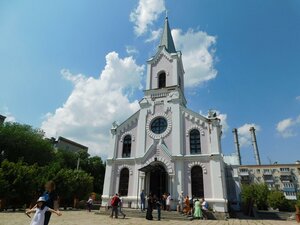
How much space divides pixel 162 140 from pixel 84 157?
33607 millimetres

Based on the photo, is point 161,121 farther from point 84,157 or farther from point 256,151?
point 256,151

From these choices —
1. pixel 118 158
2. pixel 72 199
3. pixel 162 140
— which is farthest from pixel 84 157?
pixel 162 140

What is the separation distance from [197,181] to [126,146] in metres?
8.25

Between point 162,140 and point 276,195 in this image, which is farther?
point 276,195

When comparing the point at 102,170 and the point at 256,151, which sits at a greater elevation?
the point at 256,151

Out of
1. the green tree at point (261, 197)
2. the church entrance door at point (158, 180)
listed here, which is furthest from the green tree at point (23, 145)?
the green tree at point (261, 197)

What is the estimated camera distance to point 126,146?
23734 mm

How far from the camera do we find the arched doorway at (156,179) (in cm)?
2066

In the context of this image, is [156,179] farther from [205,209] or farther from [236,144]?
[236,144]

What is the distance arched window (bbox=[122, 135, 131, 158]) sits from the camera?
917 inches

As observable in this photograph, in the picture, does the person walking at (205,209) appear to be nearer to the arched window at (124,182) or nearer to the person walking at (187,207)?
the person walking at (187,207)

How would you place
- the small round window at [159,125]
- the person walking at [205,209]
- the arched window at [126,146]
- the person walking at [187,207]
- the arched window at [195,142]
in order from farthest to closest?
1. the arched window at [126,146]
2. the small round window at [159,125]
3. the arched window at [195,142]
4. the person walking at [205,209]
5. the person walking at [187,207]

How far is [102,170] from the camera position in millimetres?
50781

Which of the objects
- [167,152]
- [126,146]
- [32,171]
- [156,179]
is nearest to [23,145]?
[32,171]
